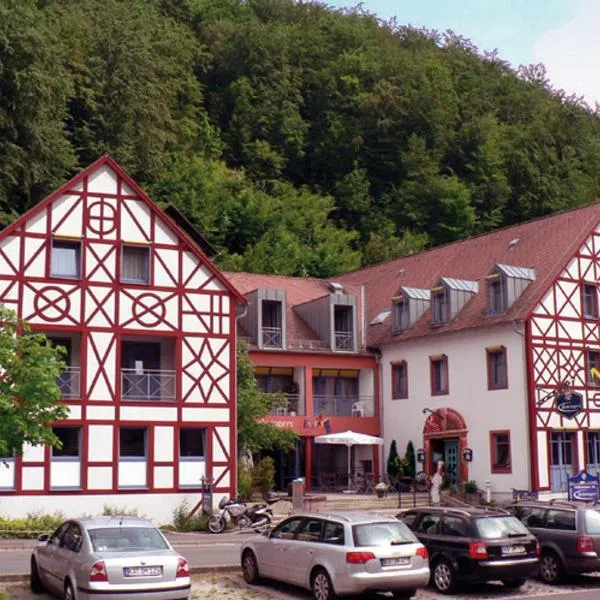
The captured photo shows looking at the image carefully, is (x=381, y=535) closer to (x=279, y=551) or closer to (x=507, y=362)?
(x=279, y=551)

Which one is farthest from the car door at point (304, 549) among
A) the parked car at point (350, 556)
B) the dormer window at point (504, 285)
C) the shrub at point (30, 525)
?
the dormer window at point (504, 285)

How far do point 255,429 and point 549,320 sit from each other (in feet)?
36.0

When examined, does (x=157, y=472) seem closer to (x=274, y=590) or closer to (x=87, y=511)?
(x=87, y=511)

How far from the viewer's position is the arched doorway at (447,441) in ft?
125

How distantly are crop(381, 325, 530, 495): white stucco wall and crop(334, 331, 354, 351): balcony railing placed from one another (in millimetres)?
1394

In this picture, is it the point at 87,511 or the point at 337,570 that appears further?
the point at 87,511

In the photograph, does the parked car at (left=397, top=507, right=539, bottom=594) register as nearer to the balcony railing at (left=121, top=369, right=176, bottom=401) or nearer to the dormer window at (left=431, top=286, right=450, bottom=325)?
the balcony railing at (left=121, top=369, right=176, bottom=401)

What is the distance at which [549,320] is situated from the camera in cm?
3747

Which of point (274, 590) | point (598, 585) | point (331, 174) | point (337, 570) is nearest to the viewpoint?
point (337, 570)

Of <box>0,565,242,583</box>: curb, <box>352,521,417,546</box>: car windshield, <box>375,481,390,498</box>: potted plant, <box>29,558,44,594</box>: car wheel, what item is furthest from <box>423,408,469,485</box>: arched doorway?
<box>29,558,44,594</box>: car wheel

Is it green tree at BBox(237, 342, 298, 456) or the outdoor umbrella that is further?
the outdoor umbrella

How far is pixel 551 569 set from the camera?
19.1 m

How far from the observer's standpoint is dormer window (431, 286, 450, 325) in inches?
1572

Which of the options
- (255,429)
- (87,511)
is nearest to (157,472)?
(87,511)
